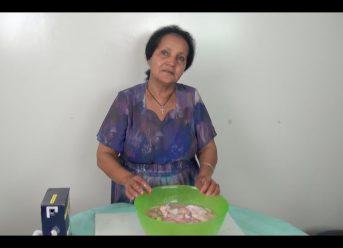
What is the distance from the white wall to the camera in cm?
190

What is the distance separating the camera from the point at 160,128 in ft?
5.12

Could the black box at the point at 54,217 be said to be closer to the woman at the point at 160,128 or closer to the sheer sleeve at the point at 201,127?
the woman at the point at 160,128

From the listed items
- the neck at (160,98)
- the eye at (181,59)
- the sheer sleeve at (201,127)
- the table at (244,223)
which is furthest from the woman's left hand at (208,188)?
the eye at (181,59)

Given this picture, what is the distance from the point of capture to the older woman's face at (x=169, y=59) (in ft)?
5.01

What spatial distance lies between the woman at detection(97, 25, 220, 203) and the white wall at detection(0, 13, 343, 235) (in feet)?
1.31

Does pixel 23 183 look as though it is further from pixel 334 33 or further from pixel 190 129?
pixel 334 33

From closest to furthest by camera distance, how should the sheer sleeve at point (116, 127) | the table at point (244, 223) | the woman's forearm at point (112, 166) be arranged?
the table at point (244, 223)
the woman's forearm at point (112, 166)
the sheer sleeve at point (116, 127)

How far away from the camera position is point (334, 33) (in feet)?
6.75

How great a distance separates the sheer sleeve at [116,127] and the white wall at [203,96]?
461mm

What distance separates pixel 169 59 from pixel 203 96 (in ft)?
1.81
